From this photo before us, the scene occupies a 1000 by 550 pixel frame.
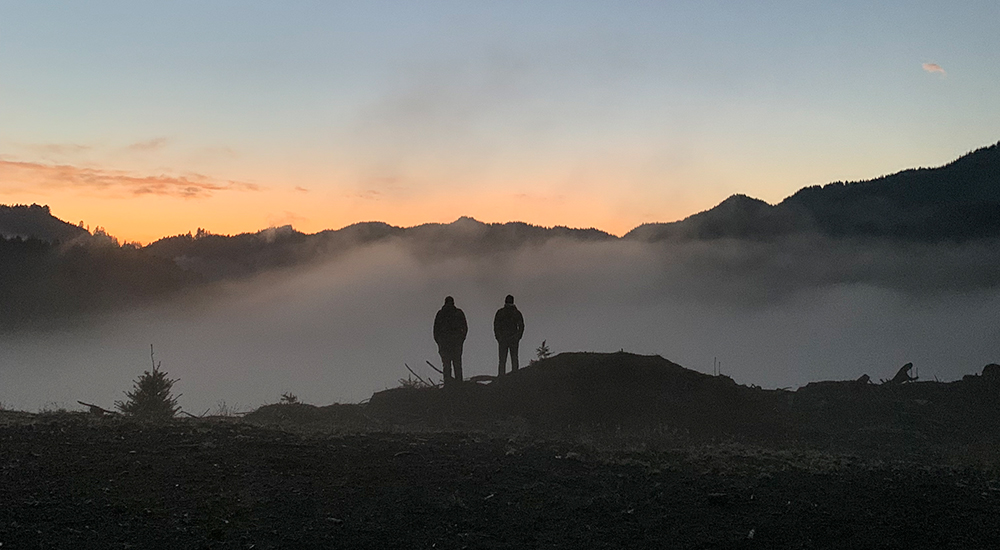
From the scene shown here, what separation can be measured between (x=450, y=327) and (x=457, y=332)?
219 mm

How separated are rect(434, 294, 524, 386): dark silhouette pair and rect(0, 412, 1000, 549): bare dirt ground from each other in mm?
7820

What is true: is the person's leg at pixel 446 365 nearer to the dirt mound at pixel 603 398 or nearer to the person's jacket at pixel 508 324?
the dirt mound at pixel 603 398

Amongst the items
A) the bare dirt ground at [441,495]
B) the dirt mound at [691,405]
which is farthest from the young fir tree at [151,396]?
the bare dirt ground at [441,495]

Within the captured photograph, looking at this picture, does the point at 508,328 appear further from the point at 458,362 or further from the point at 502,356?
the point at 458,362

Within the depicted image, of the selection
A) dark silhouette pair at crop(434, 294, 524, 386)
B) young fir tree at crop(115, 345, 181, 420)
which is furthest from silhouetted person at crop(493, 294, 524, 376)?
young fir tree at crop(115, 345, 181, 420)

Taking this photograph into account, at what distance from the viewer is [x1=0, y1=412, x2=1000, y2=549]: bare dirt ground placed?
8.27 meters

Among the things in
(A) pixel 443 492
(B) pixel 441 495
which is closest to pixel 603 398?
(A) pixel 443 492

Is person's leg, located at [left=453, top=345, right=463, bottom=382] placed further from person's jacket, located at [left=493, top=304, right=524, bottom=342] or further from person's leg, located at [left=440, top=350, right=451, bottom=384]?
person's jacket, located at [left=493, top=304, right=524, bottom=342]

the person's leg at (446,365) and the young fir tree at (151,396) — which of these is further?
the person's leg at (446,365)

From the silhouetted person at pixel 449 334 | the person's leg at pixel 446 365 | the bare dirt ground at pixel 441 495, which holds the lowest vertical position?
the bare dirt ground at pixel 441 495

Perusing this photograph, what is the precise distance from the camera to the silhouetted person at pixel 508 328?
21.1 m

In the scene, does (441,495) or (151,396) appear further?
(151,396)

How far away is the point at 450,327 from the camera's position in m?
20.1

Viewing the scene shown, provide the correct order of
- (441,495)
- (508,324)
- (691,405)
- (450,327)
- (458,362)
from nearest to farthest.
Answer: (441,495) < (450,327) < (691,405) < (458,362) < (508,324)
